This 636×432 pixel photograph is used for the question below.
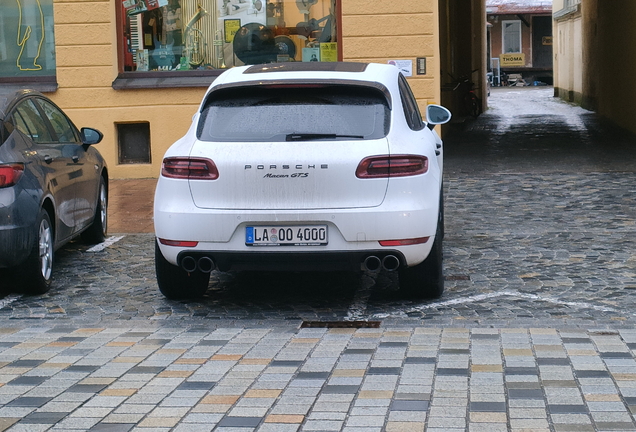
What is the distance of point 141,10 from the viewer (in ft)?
51.3

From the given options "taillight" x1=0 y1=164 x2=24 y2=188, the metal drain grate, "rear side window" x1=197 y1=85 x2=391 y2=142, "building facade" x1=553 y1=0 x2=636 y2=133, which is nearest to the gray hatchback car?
"taillight" x1=0 y1=164 x2=24 y2=188

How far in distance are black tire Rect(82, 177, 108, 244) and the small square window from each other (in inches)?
223

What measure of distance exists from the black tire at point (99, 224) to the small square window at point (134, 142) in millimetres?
5656

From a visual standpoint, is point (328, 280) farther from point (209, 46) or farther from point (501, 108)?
point (501, 108)

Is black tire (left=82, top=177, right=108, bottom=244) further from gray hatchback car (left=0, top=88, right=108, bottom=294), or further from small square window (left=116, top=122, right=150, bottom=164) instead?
small square window (left=116, top=122, right=150, bottom=164)

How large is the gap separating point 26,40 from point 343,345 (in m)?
11.2

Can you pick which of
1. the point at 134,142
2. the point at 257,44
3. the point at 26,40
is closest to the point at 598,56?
the point at 257,44

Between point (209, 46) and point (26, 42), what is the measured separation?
2670mm

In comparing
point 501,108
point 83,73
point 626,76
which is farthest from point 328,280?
point 501,108

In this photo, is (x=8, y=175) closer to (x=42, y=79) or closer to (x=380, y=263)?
(x=380, y=263)

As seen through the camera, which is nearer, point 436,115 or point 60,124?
point 436,115

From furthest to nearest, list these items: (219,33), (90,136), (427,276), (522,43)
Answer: (522,43), (219,33), (90,136), (427,276)

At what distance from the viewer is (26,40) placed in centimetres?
1561

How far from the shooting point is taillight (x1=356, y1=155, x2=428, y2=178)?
639 cm
